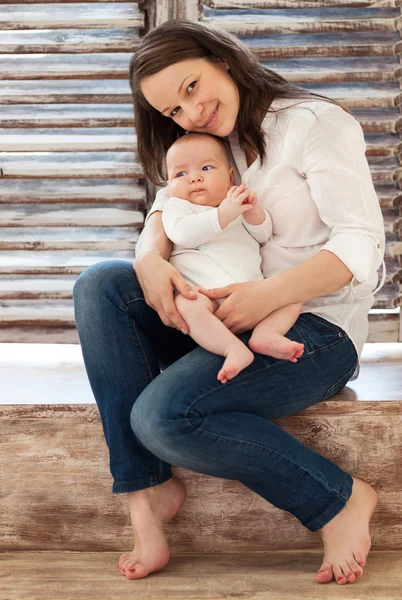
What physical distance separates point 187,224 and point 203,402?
0.42m

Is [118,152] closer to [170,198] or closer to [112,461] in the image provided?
[170,198]

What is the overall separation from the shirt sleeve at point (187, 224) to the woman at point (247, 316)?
0.06 metres

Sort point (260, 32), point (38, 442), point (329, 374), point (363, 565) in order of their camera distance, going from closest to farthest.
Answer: point (363, 565)
point (329, 374)
point (38, 442)
point (260, 32)

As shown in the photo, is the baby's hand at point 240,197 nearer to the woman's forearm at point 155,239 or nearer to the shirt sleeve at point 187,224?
the shirt sleeve at point 187,224

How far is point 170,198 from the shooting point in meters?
1.81

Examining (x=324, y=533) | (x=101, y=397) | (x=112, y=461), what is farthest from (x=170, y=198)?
(x=324, y=533)

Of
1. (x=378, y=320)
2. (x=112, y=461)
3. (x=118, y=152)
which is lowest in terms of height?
(x=378, y=320)

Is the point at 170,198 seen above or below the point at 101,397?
above

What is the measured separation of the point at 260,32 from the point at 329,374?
4.18 feet

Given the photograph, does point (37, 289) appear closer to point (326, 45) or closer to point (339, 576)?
point (326, 45)

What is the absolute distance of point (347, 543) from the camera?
5.07 feet

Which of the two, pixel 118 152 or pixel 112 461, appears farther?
pixel 118 152

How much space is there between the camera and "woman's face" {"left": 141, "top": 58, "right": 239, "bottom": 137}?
5.69 feet

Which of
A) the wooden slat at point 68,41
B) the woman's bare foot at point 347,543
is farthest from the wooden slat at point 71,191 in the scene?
the woman's bare foot at point 347,543
